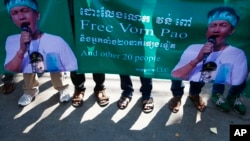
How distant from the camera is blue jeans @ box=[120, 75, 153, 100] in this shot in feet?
12.4

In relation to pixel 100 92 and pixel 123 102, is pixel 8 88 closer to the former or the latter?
pixel 100 92

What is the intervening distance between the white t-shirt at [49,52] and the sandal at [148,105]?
1.09m

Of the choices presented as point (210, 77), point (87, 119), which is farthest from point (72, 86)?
point (210, 77)

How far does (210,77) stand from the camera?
3262 millimetres

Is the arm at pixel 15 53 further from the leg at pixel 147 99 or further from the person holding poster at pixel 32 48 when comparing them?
the leg at pixel 147 99

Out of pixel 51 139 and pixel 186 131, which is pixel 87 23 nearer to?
pixel 51 139

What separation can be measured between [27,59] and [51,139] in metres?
0.92

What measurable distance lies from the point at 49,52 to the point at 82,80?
31.7 inches

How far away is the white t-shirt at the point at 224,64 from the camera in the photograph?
3124mm

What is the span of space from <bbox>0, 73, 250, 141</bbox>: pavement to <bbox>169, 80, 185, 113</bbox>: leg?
0.07m

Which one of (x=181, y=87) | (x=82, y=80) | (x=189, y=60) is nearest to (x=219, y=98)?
(x=181, y=87)

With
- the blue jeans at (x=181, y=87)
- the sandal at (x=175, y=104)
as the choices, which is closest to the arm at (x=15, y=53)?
the blue jeans at (x=181, y=87)

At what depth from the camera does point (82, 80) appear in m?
3.92

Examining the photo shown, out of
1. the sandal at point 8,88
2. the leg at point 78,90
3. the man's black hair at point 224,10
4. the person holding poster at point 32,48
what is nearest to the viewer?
the man's black hair at point 224,10
